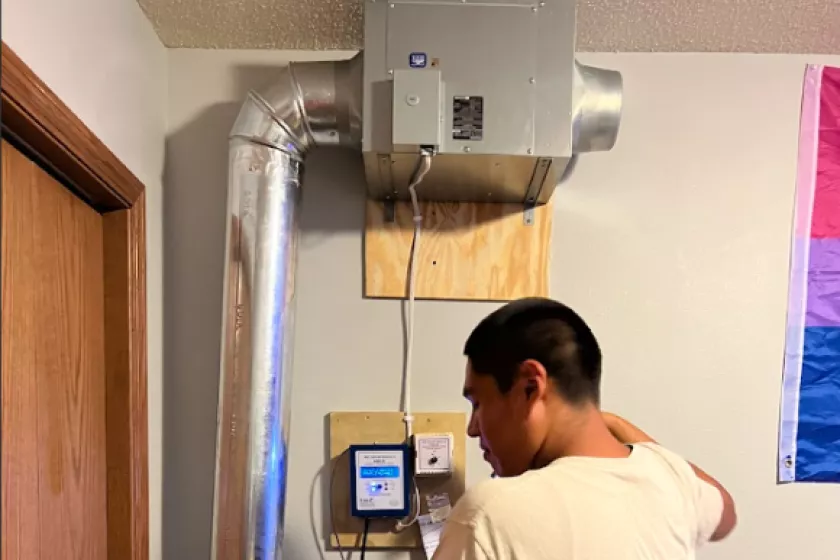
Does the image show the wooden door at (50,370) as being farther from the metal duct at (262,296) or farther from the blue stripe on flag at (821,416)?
the blue stripe on flag at (821,416)

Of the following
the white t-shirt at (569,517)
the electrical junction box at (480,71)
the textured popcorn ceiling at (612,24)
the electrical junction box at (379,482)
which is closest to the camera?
the white t-shirt at (569,517)

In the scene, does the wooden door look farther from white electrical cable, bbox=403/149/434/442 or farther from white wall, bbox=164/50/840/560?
white electrical cable, bbox=403/149/434/442

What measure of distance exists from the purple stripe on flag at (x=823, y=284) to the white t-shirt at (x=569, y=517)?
1.00 m

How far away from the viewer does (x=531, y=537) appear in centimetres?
105

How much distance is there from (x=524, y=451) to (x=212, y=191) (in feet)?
3.62

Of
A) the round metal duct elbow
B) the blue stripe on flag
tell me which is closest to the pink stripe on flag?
the blue stripe on flag

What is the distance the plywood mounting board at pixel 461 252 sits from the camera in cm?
195

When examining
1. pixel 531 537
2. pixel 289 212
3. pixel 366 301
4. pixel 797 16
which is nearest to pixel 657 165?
pixel 797 16

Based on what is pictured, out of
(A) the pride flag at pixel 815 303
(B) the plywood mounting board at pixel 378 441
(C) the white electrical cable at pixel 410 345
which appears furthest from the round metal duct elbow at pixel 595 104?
(B) the plywood mounting board at pixel 378 441

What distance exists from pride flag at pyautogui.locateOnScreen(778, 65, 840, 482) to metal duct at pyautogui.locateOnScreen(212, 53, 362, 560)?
112cm

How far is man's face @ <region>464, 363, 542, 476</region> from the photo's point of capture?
3.92 feet

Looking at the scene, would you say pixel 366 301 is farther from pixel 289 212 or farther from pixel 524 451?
pixel 524 451

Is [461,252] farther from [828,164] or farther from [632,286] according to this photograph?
[828,164]

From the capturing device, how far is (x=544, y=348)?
3.94 feet
